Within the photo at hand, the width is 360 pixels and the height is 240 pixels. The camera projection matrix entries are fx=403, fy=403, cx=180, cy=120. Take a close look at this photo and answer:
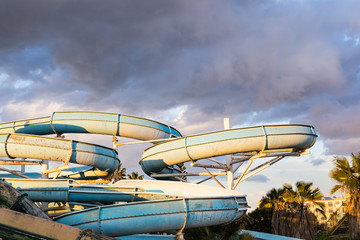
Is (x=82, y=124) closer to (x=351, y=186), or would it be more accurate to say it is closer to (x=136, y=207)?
(x=136, y=207)

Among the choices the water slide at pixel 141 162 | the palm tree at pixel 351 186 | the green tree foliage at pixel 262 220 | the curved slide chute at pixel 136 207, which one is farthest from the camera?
the green tree foliage at pixel 262 220

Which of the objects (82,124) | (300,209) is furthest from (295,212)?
(82,124)

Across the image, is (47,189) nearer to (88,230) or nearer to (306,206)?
(88,230)

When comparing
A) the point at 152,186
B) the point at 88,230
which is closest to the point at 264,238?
the point at 152,186

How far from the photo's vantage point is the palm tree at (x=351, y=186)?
27078mm

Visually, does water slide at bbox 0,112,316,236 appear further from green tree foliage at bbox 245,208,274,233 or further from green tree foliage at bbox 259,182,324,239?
green tree foliage at bbox 245,208,274,233

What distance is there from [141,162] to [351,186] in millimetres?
14703

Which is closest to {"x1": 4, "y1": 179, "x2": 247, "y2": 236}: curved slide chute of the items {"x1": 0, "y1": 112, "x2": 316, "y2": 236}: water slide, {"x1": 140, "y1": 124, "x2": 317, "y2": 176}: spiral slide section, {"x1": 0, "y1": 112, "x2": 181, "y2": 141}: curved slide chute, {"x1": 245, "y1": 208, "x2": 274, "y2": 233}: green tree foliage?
{"x1": 0, "y1": 112, "x2": 316, "y2": 236}: water slide

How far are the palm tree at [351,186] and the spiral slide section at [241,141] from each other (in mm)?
8644

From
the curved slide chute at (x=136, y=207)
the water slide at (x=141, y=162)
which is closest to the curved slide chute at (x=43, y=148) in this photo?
the water slide at (x=141, y=162)

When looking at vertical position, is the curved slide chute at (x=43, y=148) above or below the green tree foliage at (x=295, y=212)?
above

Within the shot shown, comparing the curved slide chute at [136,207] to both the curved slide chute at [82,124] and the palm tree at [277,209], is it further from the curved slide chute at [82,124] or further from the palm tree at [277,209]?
the palm tree at [277,209]

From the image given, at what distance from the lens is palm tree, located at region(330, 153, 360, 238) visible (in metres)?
27.1

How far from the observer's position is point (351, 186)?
27.5 metres
